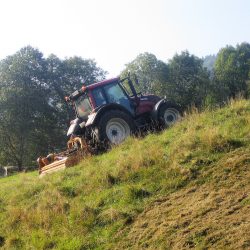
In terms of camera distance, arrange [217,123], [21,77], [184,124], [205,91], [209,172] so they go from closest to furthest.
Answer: [209,172], [217,123], [184,124], [21,77], [205,91]

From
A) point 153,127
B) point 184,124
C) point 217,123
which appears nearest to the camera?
point 217,123

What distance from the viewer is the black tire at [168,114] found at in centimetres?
1330

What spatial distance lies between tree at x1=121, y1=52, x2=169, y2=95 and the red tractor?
119ft

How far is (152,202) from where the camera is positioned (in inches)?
247

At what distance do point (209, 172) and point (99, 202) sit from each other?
6.32 ft

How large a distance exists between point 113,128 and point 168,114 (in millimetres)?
2099

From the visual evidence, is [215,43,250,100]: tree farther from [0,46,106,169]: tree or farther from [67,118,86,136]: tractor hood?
[67,118,86,136]: tractor hood

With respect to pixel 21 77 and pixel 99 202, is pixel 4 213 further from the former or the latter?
pixel 21 77

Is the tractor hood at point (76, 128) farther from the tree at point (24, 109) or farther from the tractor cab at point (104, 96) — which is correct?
the tree at point (24, 109)

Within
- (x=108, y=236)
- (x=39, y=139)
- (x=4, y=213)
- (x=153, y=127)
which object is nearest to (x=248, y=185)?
(x=108, y=236)

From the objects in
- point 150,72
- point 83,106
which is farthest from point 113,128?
point 150,72

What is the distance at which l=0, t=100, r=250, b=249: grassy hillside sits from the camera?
5.05 metres

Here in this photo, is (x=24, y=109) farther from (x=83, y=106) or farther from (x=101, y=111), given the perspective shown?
(x=101, y=111)

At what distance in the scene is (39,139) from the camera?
35.6 meters
